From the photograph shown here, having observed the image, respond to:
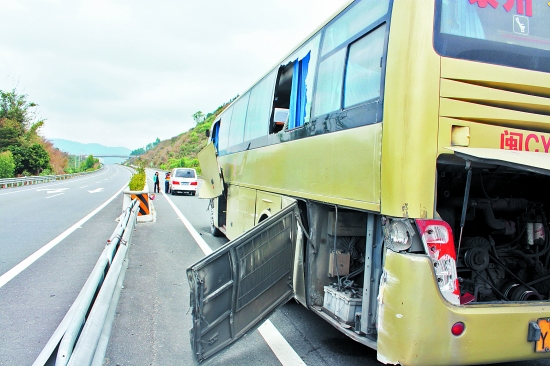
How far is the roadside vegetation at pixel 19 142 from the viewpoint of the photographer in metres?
43.2

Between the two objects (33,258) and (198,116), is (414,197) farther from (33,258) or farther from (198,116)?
(198,116)

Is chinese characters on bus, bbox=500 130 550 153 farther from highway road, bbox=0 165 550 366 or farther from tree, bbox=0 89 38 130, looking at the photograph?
tree, bbox=0 89 38 130

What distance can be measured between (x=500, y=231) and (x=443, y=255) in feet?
5.04

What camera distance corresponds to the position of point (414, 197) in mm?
3021

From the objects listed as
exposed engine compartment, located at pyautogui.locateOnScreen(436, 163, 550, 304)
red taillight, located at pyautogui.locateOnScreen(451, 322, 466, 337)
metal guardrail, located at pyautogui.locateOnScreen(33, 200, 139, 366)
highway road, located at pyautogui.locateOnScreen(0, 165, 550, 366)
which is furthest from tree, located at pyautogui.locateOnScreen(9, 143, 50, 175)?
red taillight, located at pyautogui.locateOnScreen(451, 322, 466, 337)

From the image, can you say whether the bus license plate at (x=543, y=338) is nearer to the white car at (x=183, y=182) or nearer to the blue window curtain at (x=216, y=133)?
the blue window curtain at (x=216, y=133)

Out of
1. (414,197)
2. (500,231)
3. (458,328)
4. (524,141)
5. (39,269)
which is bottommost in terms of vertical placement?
(39,269)

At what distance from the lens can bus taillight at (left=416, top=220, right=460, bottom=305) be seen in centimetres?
305

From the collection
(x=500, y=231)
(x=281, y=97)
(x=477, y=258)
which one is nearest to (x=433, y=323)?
(x=477, y=258)

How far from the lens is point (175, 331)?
4973mm

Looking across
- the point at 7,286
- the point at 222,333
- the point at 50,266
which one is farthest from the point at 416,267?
the point at 50,266

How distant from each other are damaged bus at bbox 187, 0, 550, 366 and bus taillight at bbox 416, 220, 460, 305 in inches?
0.4

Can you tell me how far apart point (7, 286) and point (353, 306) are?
5.55 metres

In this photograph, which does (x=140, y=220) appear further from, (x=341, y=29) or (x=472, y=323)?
(x=472, y=323)
